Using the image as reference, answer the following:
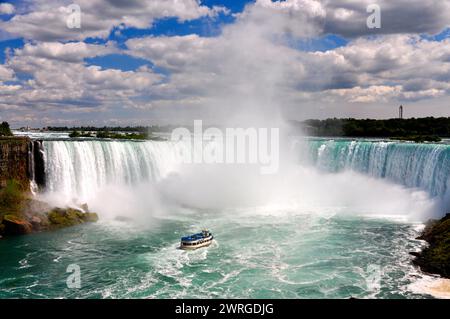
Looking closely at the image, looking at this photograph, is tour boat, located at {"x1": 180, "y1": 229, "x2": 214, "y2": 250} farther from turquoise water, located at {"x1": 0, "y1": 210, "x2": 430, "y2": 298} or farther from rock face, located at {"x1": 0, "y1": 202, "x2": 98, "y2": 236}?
rock face, located at {"x1": 0, "y1": 202, "x2": 98, "y2": 236}

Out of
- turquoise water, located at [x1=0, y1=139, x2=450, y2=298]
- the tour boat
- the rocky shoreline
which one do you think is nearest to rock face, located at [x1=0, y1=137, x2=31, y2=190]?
turquoise water, located at [x1=0, y1=139, x2=450, y2=298]

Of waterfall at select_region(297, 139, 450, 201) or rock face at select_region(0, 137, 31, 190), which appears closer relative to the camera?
rock face at select_region(0, 137, 31, 190)

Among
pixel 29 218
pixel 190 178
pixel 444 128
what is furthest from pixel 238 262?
pixel 444 128
